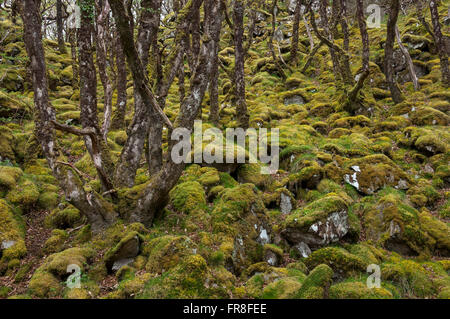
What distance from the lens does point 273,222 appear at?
896 centimetres

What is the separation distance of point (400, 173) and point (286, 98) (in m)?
11.2

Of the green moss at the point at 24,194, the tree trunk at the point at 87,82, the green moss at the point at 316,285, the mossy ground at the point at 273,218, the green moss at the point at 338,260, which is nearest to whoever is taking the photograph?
the green moss at the point at 316,285

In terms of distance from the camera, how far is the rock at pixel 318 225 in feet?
25.2

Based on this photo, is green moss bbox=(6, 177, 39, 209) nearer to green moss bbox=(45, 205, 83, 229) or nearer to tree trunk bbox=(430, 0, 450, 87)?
green moss bbox=(45, 205, 83, 229)

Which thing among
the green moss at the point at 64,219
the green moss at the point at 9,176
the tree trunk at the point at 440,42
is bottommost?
the green moss at the point at 64,219

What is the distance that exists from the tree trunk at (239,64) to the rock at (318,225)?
24.8 ft

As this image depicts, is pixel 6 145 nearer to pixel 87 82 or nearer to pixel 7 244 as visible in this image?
pixel 87 82

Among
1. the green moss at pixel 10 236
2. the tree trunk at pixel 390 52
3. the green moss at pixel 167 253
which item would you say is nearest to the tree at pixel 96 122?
the green moss at pixel 167 253

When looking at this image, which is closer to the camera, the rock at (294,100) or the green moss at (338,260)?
the green moss at (338,260)

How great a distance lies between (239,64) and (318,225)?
9.58m

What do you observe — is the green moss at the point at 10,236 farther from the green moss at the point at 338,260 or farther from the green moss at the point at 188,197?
the green moss at the point at 338,260

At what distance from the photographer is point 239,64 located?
46.6 ft

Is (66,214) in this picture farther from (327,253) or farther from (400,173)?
(400,173)

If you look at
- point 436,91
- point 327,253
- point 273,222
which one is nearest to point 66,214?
point 273,222
